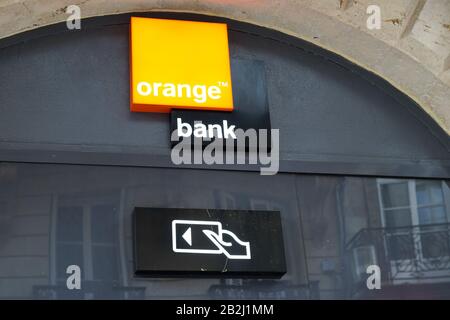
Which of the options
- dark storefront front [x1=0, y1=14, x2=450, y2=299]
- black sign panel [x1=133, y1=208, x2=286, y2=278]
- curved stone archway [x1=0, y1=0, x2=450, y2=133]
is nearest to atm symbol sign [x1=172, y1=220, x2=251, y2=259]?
black sign panel [x1=133, y1=208, x2=286, y2=278]

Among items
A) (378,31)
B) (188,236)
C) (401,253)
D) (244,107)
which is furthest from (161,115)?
(401,253)

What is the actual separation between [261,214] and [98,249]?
1240mm

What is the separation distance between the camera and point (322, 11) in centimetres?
720

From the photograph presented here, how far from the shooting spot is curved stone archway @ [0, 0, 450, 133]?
283 inches

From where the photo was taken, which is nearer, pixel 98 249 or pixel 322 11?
pixel 98 249

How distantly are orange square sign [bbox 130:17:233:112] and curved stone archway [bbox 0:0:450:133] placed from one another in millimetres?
218

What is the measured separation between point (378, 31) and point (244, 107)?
1325 millimetres

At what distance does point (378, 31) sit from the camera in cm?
729

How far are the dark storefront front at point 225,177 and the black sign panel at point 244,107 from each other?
3.6 inches

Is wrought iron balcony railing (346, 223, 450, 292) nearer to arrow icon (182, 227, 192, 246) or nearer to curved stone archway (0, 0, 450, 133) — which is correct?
curved stone archway (0, 0, 450, 133)

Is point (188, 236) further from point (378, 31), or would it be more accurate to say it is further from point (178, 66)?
point (378, 31)

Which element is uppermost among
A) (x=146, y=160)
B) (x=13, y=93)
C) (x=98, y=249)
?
(x=13, y=93)
